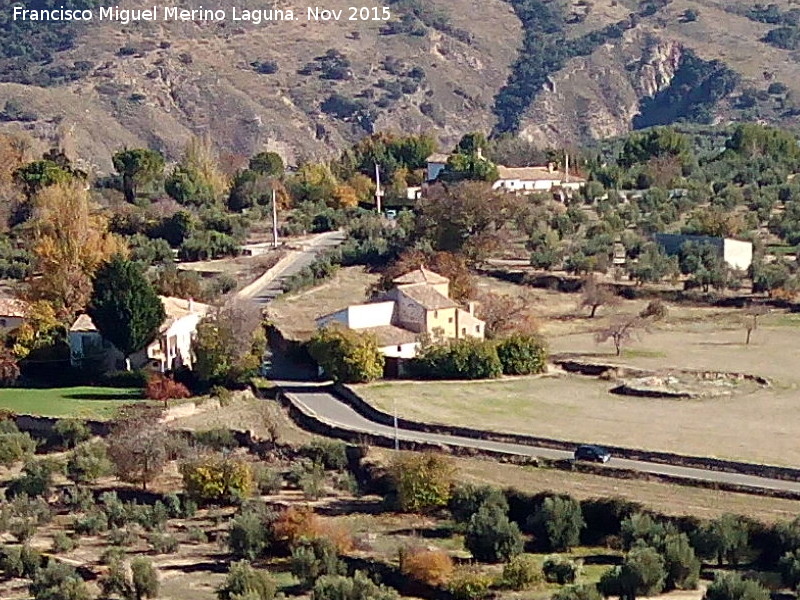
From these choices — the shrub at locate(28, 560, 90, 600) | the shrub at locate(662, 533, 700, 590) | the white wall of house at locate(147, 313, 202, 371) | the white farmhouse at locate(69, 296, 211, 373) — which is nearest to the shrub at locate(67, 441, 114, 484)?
the shrub at locate(28, 560, 90, 600)

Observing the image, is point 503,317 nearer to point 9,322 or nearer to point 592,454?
point 592,454

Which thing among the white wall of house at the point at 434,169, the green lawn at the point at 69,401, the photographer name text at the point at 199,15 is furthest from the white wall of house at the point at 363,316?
the photographer name text at the point at 199,15

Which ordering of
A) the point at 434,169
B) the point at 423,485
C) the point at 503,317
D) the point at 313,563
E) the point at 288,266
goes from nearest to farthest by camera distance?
1. the point at 313,563
2. the point at 423,485
3. the point at 503,317
4. the point at 288,266
5. the point at 434,169

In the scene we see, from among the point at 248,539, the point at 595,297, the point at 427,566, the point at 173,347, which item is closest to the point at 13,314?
the point at 173,347

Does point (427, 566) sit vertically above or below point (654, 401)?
below

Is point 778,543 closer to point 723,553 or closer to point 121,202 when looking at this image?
point 723,553

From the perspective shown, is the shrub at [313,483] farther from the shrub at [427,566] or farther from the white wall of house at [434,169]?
the white wall of house at [434,169]

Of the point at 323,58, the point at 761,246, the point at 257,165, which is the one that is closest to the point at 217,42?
the point at 323,58
